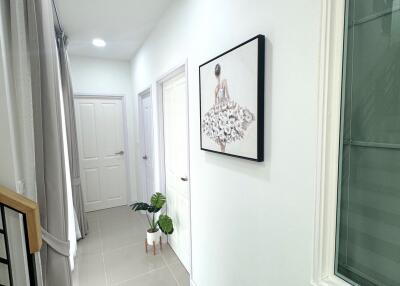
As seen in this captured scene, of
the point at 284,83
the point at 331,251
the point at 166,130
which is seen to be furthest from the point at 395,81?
the point at 166,130

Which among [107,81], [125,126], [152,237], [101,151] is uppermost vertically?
[107,81]

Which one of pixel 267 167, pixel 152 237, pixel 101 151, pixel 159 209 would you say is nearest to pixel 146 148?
pixel 101 151

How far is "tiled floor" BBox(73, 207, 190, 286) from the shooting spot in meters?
2.20

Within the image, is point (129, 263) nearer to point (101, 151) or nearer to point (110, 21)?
point (101, 151)

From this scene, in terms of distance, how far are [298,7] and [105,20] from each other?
2.30 m

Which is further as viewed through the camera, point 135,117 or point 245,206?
point 135,117

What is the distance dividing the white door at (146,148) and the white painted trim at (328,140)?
112 inches

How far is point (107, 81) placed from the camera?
3.90 meters

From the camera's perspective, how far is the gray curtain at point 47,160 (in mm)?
1104

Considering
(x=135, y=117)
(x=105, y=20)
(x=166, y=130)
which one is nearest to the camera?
(x=105, y=20)

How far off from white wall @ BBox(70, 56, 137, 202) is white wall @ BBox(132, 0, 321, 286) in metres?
2.45

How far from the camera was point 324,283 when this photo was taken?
877 mm

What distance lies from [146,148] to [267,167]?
2907 millimetres

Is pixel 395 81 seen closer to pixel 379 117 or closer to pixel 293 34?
pixel 379 117
